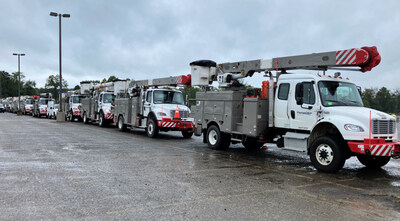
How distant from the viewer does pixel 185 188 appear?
6.37 meters

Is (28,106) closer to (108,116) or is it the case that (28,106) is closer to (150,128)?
(108,116)

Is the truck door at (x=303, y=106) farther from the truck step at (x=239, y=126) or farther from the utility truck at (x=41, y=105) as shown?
the utility truck at (x=41, y=105)

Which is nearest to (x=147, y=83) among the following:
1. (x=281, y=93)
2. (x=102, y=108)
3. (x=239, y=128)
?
(x=102, y=108)

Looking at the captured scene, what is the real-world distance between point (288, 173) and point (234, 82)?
4.74 m

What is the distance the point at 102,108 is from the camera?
23203 millimetres

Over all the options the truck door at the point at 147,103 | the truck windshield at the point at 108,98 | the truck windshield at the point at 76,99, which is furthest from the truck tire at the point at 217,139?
the truck windshield at the point at 76,99

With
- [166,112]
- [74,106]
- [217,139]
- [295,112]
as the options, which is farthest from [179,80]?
[74,106]

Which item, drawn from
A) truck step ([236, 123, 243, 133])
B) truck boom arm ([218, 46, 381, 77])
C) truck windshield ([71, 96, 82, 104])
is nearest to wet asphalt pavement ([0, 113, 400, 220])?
truck step ([236, 123, 243, 133])

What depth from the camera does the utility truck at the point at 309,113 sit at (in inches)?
304

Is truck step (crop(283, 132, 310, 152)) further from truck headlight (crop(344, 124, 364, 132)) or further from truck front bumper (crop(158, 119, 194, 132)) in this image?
truck front bumper (crop(158, 119, 194, 132))

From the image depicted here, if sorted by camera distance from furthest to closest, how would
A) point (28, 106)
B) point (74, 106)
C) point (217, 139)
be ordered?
point (28, 106) < point (74, 106) < point (217, 139)

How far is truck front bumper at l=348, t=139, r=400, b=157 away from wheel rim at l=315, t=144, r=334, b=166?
553 mm

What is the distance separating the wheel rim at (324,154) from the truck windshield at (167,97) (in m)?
9.52

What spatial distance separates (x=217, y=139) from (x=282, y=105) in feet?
10.4
